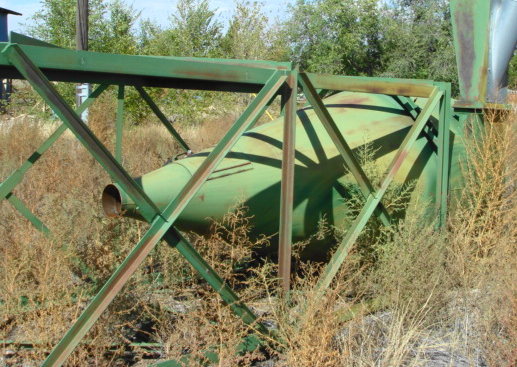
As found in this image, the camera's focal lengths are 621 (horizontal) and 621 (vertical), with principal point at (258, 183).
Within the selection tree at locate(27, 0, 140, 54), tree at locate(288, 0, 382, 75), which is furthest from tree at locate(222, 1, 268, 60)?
tree at locate(288, 0, 382, 75)

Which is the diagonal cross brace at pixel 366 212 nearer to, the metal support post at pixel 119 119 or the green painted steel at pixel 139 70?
the green painted steel at pixel 139 70

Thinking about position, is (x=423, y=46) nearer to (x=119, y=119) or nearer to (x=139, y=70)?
(x=119, y=119)

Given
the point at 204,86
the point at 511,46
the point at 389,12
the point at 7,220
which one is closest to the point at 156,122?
the point at 7,220

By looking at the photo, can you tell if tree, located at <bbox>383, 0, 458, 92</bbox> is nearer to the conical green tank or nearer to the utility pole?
the utility pole

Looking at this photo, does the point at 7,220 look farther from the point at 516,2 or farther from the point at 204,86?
the point at 516,2

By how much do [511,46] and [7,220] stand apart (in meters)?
5.28

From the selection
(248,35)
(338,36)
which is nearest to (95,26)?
(248,35)

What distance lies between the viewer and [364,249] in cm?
472

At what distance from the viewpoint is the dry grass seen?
362cm

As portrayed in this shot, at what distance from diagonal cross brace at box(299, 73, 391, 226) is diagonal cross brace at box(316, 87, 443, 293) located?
0.27 ft

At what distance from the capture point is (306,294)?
3.70 metres

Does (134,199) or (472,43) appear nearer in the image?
(134,199)

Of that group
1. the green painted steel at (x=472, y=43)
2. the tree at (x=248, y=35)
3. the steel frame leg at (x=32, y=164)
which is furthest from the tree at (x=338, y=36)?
the steel frame leg at (x=32, y=164)

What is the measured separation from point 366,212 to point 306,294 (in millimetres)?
998
